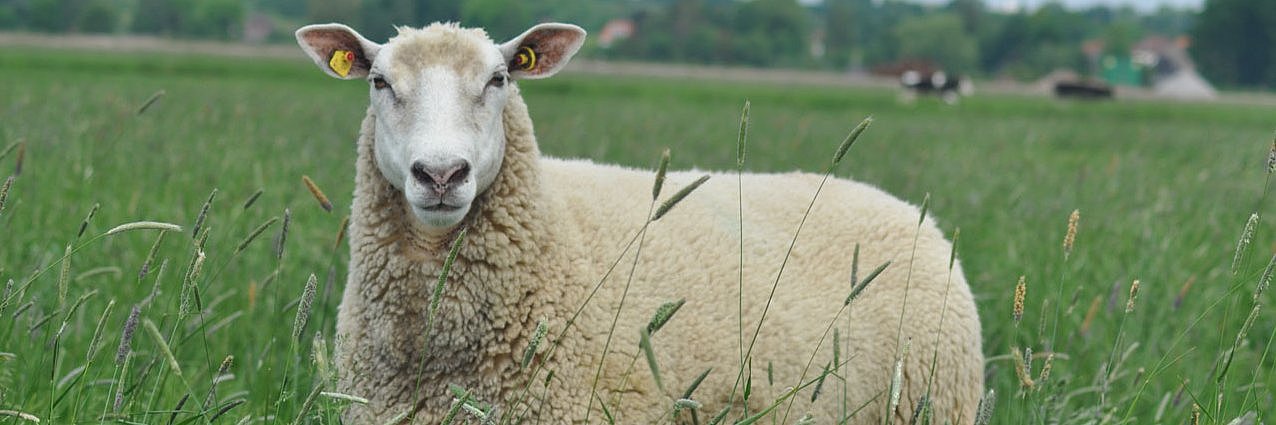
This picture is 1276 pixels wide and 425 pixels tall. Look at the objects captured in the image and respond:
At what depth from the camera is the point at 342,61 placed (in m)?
3.76

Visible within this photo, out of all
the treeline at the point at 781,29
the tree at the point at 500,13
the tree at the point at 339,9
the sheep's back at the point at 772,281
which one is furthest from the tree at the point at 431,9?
the sheep's back at the point at 772,281

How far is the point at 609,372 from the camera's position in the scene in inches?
140

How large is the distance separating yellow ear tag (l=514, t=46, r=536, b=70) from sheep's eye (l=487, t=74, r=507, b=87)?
0.18 m

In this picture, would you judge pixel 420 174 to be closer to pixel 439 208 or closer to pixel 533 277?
pixel 439 208

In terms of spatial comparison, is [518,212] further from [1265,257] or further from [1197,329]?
[1265,257]

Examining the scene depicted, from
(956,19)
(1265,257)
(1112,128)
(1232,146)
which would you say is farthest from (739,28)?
(1265,257)

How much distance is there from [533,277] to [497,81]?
1.97 ft

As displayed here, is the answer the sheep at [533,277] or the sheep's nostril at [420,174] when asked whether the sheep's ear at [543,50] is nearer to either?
the sheep at [533,277]

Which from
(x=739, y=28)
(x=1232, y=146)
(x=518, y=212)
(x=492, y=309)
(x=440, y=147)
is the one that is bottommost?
(x=739, y=28)

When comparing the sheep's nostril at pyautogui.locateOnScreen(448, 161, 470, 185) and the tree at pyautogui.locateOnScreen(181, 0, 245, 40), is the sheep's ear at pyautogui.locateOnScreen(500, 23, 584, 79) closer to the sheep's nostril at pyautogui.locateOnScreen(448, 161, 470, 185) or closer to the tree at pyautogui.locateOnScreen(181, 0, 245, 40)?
the sheep's nostril at pyautogui.locateOnScreen(448, 161, 470, 185)

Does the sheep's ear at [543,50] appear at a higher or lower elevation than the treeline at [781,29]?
higher

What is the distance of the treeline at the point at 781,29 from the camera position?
83000 millimetres

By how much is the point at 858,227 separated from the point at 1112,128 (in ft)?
68.8

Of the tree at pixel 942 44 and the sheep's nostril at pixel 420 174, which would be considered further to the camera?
the tree at pixel 942 44
